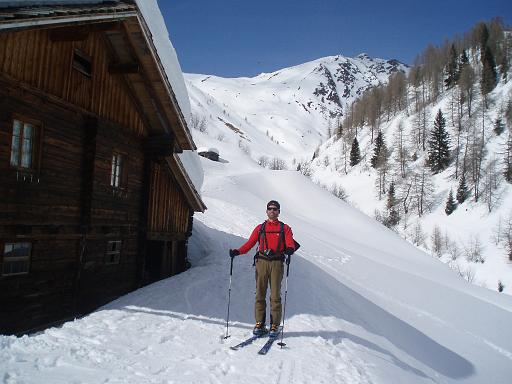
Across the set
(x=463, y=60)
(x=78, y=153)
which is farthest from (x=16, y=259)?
(x=463, y=60)

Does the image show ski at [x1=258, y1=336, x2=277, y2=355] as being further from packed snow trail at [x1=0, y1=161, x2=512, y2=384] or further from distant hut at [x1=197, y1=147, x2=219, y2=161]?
distant hut at [x1=197, y1=147, x2=219, y2=161]

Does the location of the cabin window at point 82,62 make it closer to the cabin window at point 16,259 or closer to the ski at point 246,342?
the cabin window at point 16,259

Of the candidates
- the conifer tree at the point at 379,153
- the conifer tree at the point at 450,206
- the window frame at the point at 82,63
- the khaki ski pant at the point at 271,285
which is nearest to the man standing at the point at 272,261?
the khaki ski pant at the point at 271,285

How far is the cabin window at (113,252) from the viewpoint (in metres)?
10.2

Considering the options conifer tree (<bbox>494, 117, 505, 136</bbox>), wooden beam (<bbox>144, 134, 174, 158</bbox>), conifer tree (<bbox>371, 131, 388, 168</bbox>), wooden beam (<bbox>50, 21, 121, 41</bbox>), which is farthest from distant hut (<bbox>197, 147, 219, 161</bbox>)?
wooden beam (<bbox>50, 21, 121, 41</bbox>)

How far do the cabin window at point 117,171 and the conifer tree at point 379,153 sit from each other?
2333 inches

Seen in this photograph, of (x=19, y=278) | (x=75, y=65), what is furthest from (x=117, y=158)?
(x=19, y=278)

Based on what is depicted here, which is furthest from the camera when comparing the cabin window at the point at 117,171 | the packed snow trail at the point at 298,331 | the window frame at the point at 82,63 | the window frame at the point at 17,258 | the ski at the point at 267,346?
the cabin window at the point at 117,171

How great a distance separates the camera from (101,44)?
9.55 meters

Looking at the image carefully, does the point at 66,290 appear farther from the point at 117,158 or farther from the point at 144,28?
the point at 144,28

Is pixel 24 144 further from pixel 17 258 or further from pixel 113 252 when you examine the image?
pixel 113 252

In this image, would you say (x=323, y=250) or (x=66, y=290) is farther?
(x=323, y=250)

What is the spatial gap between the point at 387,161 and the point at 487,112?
16788 millimetres

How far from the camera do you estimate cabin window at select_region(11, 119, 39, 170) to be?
24.3 ft
